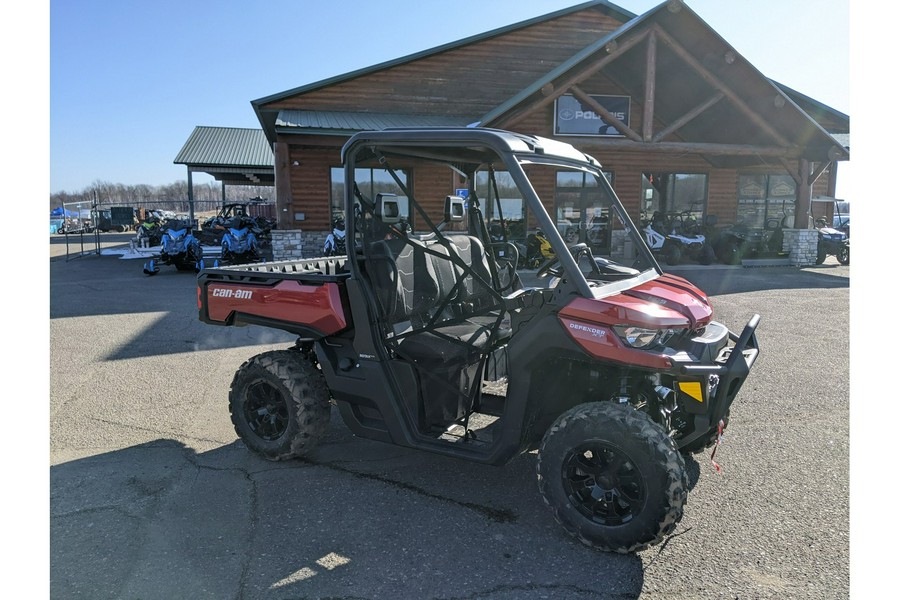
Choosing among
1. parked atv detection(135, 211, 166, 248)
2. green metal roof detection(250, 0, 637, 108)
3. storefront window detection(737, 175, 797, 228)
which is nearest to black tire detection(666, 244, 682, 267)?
storefront window detection(737, 175, 797, 228)

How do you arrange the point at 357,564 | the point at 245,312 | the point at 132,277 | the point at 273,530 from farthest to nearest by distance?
the point at 132,277 < the point at 245,312 < the point at 273,530 < the point at 357,564

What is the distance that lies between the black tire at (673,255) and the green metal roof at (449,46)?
8538 mm

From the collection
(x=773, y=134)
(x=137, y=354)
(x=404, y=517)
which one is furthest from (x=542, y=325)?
(x=773, y=134)

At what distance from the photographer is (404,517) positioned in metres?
3.35

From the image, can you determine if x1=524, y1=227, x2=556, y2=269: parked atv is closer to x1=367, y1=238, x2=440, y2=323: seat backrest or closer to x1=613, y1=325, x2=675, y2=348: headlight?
x1=367, y1=238, x2=440, y2=323: seat backrest

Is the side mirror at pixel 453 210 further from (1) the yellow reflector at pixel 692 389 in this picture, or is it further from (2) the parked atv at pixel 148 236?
(2) the parked atv at pixel 148 236

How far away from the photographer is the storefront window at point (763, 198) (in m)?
20.0

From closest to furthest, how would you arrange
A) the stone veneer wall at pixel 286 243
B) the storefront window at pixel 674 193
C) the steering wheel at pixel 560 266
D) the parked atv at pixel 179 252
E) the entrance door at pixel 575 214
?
the steering wheel at pixel 560 266 → the parked atv at pixel 179 252 → the stone veneer wall at pixel 286 243 → the entrance door at pixel 575 214 → the storefront window at pixel 674 193

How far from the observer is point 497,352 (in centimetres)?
385

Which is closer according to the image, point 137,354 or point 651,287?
point 651,287

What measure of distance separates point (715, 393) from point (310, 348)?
273 centimetres

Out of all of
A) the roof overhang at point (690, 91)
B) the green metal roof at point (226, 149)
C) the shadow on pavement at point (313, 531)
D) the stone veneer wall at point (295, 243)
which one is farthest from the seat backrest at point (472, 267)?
the green metal roof at point (226, 149)

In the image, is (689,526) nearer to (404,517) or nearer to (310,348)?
(404,517)

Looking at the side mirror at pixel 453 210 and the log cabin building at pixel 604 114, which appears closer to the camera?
the side mirror at pixel 453 210
